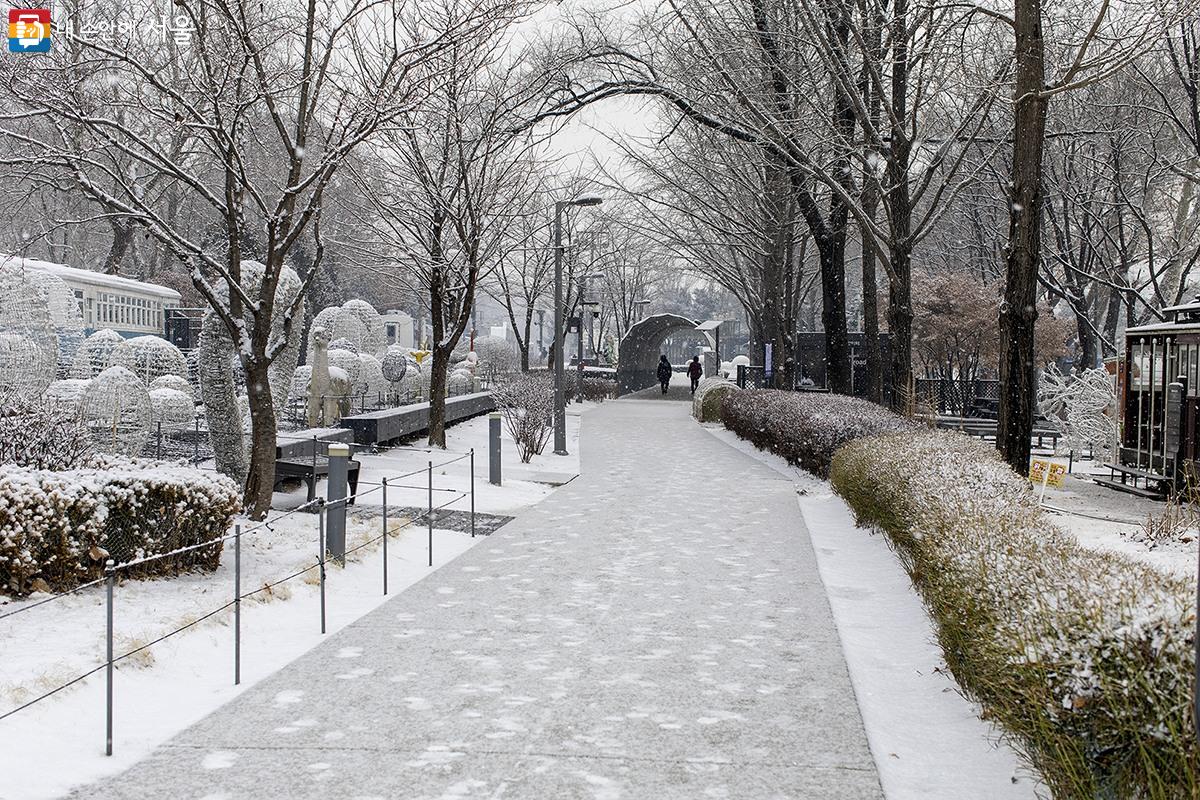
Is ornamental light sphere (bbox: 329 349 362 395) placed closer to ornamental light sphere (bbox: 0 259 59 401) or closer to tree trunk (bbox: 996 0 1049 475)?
→ ornamental light sphere (bbox: 0 259 59 401)

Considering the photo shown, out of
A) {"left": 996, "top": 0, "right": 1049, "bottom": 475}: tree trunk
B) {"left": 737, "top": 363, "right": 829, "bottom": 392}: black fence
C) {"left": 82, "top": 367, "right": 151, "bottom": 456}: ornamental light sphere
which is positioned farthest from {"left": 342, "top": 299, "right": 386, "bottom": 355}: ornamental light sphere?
{"left": 996, "top": 0, "right": 1049, "bottom": 475}: tree trunk

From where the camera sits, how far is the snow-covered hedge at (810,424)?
1548 cm

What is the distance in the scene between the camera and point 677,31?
745 inches

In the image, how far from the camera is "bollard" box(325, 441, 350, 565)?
953cm

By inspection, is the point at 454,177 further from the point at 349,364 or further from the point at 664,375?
the point at 664,375

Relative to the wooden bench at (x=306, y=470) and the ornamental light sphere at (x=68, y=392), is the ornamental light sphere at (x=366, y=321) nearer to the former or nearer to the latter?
the ornamental light sphere at (x=68, y=392)

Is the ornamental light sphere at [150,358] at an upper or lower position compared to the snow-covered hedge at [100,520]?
upper

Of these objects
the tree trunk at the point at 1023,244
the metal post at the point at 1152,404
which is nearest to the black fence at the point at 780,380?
the metal post at the point at 1152,404

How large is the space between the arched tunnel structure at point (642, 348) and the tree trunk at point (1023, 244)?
3455 centimetres

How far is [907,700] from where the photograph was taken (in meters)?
6.21

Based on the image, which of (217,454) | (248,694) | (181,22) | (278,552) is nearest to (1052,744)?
(248,694)

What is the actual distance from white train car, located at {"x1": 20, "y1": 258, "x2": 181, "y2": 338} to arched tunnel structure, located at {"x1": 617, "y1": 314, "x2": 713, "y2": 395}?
65.9ft

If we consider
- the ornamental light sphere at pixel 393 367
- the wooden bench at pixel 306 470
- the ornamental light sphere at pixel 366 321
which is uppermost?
the ornamental light sphere at pixel 366 321

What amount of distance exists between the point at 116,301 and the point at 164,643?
1091 inches
